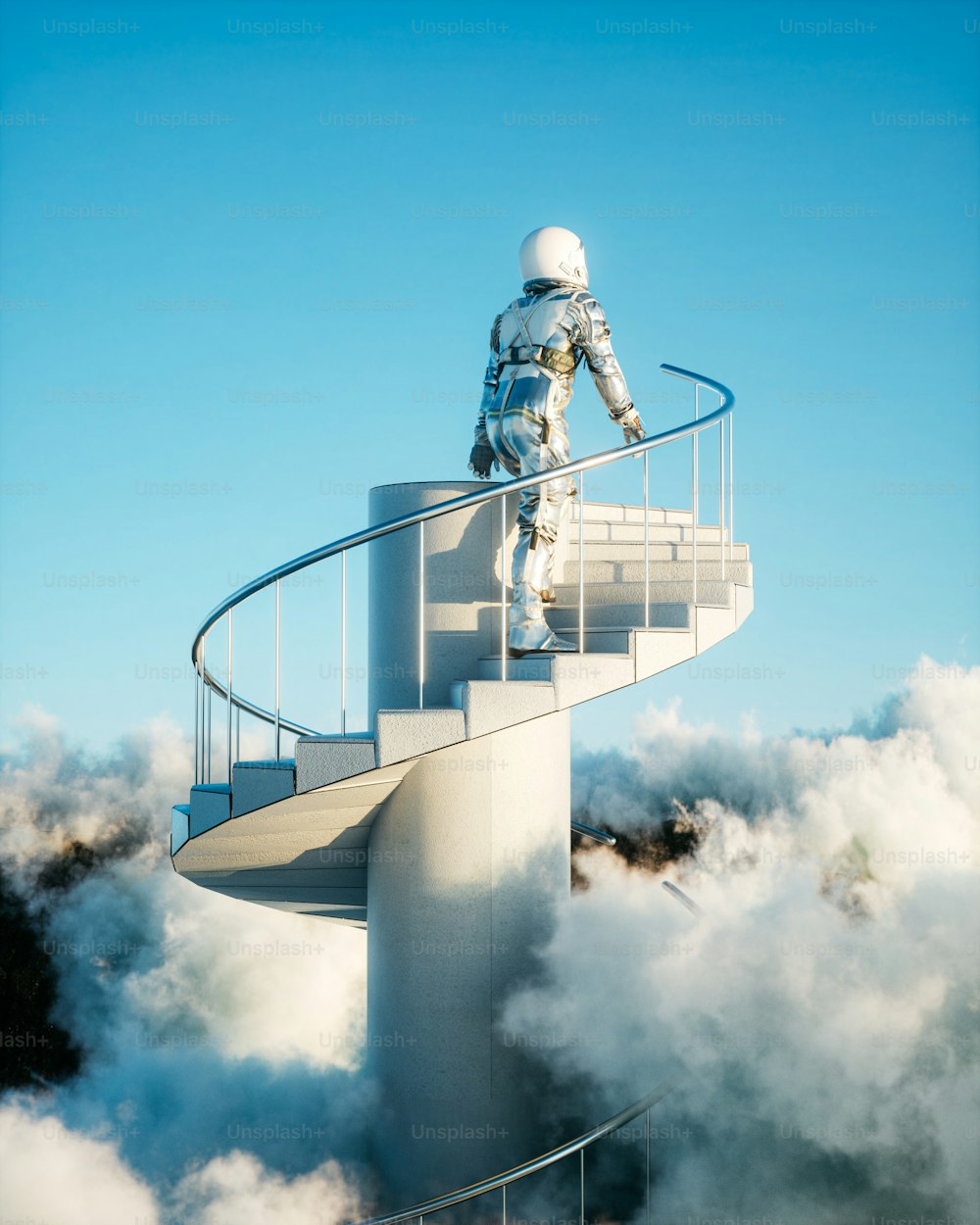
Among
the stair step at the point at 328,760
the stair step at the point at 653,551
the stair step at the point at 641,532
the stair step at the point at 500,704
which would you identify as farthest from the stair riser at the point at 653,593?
the stair step at the point at 328,760

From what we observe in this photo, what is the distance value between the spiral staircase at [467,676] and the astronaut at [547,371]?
0.23 metres

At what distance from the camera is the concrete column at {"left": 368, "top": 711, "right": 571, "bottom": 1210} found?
5934 mm

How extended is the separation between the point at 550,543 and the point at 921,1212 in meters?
3.57

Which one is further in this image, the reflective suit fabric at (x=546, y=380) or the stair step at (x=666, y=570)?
the stair step at (x=666, y=570)

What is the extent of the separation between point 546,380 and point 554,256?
0.61 metres

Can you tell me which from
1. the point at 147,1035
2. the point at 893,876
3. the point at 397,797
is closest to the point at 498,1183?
the point at 397,797

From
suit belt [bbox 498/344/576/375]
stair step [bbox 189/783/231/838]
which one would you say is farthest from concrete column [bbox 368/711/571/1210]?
suit belt [bbox 498/344/576/375]

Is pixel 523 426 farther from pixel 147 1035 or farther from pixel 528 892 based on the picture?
pixel 147 1035

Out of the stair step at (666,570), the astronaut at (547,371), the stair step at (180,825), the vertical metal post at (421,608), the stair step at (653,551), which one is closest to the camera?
the vertical metal post at (421,608)

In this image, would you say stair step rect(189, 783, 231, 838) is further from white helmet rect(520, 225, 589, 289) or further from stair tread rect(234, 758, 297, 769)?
white helmet rect(520, 225, 589, 289)

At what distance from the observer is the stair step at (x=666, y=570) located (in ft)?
19.6

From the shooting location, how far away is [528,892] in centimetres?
607

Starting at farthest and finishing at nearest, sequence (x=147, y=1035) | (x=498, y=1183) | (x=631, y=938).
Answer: (x=147, y=1035), (x=631, y=938), (x=498, y=1183)

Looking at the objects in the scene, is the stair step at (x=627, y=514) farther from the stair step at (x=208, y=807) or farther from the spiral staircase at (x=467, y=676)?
the stair step at (x=208, y=807)
